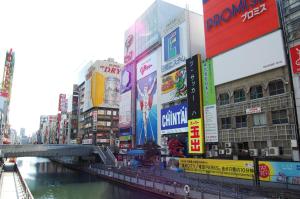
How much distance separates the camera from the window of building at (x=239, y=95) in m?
40.2

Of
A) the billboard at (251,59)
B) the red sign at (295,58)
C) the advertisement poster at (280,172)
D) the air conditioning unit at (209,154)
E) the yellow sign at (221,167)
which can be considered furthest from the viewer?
the air conditioning unit at (209,154)

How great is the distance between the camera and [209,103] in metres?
46.2

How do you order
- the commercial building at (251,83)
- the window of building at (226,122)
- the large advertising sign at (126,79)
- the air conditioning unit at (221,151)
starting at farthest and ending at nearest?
1. the large advertising sign at (126,79)
2. the window of building at (226,122)
3. the air conditioning unit at (221,151)
4. the commercial building at (251,83)

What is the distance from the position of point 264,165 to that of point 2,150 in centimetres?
5924

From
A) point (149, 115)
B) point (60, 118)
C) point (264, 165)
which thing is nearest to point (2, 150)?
point (149, 115)

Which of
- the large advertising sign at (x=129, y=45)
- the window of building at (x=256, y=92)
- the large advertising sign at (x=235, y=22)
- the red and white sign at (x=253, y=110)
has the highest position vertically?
the large advertising sign at (x=129, y=45)

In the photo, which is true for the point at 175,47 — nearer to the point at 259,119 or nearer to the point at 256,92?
the point at 256,92

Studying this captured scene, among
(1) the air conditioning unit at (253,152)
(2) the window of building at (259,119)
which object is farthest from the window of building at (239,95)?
(1) the air conditioning unit at (253,152)

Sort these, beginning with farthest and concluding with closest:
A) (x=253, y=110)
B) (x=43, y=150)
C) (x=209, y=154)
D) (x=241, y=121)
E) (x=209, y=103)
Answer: (x=43, y=150), (x=209, y=103), (x=209, y=154), (x=241, y=121), (x=253, y=110)

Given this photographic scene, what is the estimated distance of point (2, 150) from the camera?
212 ft

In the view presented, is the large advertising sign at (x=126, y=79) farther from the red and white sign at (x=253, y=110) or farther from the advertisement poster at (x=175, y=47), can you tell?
the red and white sign at (x=253, y=110)

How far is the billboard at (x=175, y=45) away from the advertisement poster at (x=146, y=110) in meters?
7.80

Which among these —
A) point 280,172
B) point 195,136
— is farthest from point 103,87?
point 280,172

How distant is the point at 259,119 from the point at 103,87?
89171 mm
